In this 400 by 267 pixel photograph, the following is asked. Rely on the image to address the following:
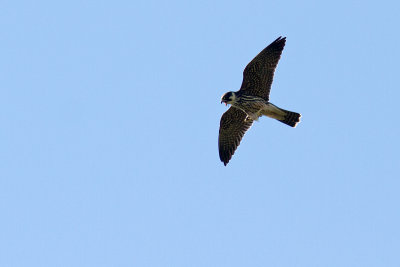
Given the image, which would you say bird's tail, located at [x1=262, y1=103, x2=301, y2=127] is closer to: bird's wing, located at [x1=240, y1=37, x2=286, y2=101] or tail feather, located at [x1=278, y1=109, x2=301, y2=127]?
tail feather, located at [x1=278, y1=109, x2=301, y2=127]

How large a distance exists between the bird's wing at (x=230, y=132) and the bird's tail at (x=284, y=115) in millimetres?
1065

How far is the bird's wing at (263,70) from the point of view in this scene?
18.1 m

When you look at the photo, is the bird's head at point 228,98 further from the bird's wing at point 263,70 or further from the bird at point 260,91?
the bird's wing at point 263,70

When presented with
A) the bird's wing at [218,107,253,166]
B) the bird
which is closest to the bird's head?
the bird

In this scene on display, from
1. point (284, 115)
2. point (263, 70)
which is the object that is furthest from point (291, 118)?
point (263, 70)

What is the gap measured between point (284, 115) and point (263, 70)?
1.19 m

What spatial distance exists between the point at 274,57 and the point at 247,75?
737 millimetres

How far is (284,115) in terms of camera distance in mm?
18516

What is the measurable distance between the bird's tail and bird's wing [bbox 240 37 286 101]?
0.32m

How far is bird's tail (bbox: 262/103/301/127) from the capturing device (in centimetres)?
1839

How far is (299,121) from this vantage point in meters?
18.4

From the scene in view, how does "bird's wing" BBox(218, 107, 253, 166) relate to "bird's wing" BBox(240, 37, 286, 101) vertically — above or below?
below

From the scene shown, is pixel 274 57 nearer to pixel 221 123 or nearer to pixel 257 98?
pixel 257 98

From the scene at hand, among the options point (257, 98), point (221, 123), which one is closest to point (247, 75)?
point (257, 98)
